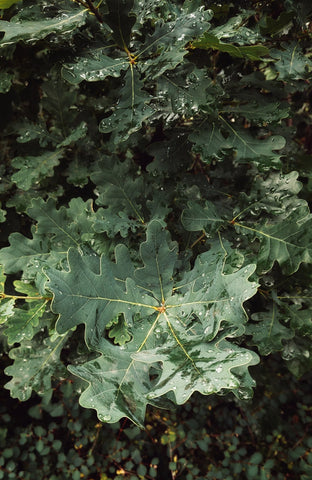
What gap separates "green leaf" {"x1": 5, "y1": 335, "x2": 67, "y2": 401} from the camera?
4.86 feet

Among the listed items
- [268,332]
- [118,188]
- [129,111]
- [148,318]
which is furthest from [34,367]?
[129,111]

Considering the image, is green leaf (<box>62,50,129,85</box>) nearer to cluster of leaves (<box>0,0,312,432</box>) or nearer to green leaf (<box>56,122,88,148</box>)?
cluster of leaves (<box>0,0,312,432</box>)

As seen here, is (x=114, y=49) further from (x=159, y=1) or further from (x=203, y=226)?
(x=203, y=226)

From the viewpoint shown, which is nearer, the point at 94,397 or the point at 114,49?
the point at 94,397

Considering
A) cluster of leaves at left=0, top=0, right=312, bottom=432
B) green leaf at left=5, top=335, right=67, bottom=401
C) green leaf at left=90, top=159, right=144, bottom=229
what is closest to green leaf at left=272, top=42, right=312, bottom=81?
cluster of leaves at left=0, top=0, right=312, bottom=432

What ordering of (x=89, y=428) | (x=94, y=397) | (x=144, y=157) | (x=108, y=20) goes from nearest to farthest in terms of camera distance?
(x=94, y=397), (x=108, y=20), (x=144, y=157), (x=89, y=428)

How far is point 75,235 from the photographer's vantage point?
5.07 ft

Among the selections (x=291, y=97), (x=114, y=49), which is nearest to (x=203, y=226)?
(x=114, y=49)

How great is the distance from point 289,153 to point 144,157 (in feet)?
2.41

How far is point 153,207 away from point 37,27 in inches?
28.7

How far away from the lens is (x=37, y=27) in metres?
1.12

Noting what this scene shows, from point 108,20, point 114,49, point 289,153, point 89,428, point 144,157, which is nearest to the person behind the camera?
point 108,20

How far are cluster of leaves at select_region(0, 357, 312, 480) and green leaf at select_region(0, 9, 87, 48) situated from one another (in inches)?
78.4

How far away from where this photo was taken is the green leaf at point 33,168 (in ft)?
5.51
